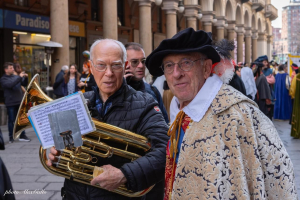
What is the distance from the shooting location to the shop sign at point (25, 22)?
1508 cm

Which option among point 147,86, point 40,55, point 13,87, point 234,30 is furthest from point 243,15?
point 147,86

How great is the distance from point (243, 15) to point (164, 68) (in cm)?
3668

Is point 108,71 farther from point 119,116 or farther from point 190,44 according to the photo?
point 190,44

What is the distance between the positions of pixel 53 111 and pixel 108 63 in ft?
1.89

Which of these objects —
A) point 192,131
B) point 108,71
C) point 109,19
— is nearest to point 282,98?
point 109,19

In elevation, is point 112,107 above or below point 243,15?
below

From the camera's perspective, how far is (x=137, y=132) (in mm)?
2715

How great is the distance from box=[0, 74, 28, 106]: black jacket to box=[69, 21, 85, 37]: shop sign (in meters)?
9.66

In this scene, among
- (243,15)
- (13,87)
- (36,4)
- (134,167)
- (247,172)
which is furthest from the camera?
(243,15)

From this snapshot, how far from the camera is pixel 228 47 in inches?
90.1

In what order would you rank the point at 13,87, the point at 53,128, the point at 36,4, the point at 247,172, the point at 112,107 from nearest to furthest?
1. the point at 247,172
2. the point at 53,128
3. the point at 112,107
4. the point at 13,87
5. the point at 36,4

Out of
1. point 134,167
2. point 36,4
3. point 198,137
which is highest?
point 36,4

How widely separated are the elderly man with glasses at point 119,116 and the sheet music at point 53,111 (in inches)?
10.6

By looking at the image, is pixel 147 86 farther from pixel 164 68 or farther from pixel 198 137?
pixel 198 137
